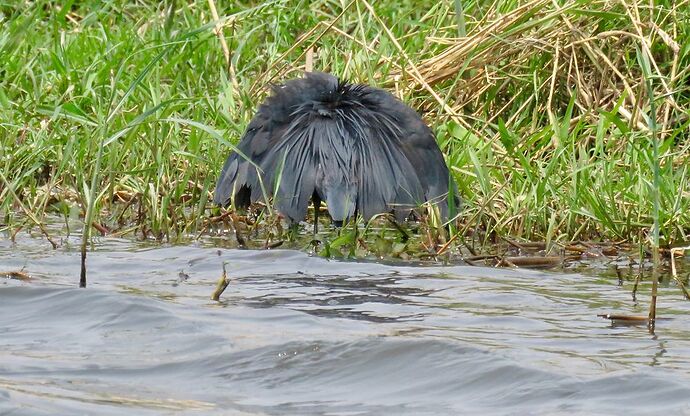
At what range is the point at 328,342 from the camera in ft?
11.1

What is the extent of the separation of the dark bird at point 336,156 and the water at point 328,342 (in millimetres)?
427

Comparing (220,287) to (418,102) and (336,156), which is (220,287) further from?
(418,102)

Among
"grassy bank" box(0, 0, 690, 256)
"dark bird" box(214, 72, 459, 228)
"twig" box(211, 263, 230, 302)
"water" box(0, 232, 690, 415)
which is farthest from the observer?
"grassy bank" box(0, 0, 690, 256)

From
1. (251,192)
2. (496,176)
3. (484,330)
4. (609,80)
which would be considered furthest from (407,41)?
(484,330)

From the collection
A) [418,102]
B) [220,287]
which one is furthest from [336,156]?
[418,102]

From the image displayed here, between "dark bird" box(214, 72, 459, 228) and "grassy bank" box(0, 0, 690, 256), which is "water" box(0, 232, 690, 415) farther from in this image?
"grassy bank" box(0, 0, 690, 256)

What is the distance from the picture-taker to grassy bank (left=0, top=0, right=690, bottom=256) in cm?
513

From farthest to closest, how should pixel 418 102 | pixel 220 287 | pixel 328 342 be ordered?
pixel 418 102 < pixel 220 287 < pixel 328 342

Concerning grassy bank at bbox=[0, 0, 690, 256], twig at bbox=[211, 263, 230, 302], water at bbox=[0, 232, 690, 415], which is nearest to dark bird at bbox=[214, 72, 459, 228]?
grassy bank at bbox=[0, 0, 690, 256]

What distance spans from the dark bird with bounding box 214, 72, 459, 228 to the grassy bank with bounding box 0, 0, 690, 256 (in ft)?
0.60

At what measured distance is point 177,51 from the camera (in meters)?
6.81

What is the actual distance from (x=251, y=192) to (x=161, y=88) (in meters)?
1.52

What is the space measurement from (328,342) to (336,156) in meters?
1.74

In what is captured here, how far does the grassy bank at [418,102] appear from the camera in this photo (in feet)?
16.8
